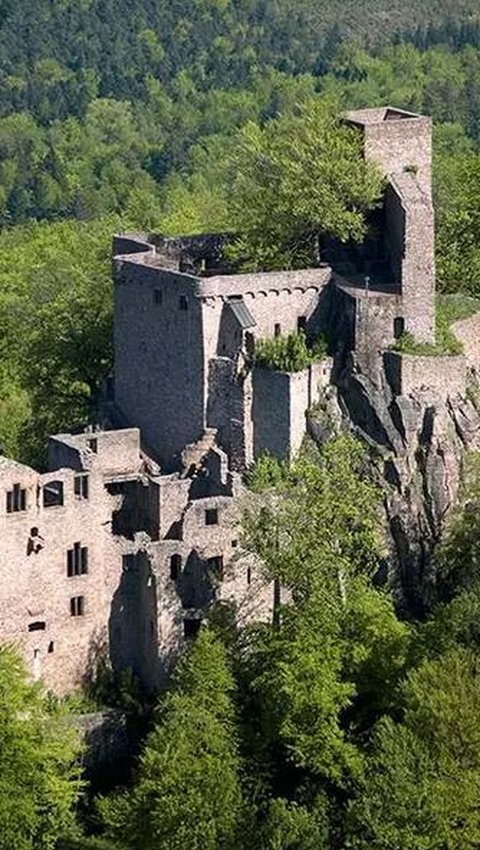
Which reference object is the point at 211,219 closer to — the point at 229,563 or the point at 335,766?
the point at 229,563

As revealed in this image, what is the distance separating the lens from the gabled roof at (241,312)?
71.9 metres

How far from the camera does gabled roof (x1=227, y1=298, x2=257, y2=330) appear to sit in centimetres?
7188

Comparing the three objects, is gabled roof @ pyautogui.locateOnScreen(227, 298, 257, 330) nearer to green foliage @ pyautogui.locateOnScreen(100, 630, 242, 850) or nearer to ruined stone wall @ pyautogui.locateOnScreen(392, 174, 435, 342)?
ruined stone wall @ pyautogui.locateOnScreen(392, 174, 435, 342)

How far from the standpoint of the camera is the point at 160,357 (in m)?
74.5

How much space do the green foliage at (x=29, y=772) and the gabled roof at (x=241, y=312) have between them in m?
13.8

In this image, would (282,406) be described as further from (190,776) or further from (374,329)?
(190,776)

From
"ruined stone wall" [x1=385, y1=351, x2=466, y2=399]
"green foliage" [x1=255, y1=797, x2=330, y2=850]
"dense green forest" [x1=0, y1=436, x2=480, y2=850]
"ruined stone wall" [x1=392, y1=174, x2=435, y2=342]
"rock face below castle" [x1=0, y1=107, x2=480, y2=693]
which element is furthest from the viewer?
"ruined stone wall" [x1=392, y1=174, x2=435, y2=342]

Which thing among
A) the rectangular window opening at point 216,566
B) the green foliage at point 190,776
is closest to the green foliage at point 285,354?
the rectangular window opening at point 216,566

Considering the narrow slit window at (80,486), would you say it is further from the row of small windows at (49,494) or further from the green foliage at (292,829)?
the green foliage at (292,829)

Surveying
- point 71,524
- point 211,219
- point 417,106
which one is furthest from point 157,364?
point 417,106

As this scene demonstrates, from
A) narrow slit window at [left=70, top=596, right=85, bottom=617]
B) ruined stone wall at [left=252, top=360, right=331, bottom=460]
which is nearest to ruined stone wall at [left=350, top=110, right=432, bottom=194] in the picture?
ruined stone wall at [left=252, top=360, right=331, bottom=460]

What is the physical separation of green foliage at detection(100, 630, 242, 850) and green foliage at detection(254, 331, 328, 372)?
11.0 m

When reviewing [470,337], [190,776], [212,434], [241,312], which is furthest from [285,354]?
[190,776]

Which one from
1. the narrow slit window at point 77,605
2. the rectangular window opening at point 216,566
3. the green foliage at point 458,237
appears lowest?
the narrow slit window at point 77,605
